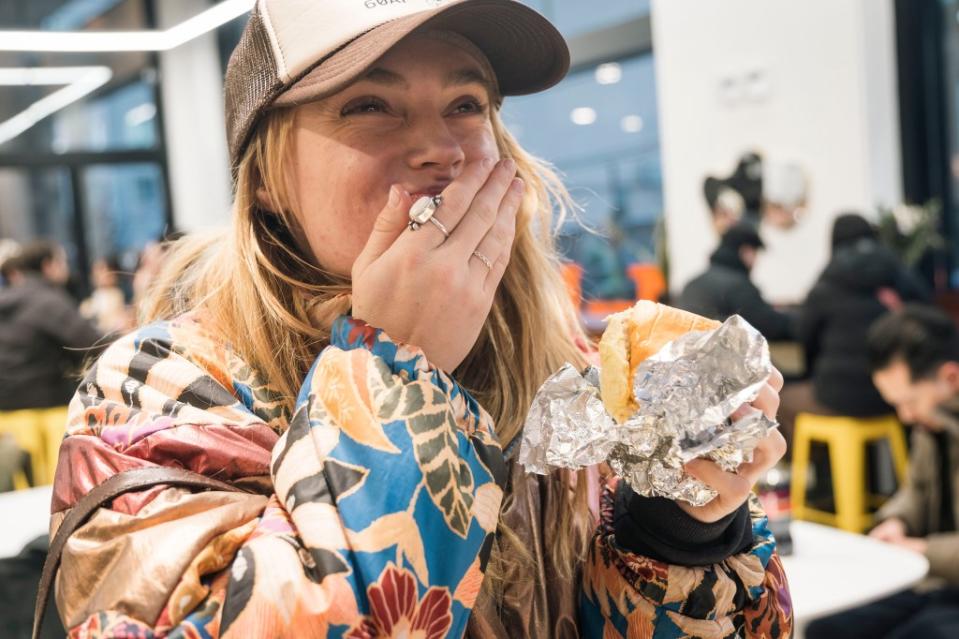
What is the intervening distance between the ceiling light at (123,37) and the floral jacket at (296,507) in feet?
23.9

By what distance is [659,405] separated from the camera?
879mm

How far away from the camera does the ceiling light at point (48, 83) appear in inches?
370

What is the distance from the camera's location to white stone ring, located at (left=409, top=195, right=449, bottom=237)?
0.89 m

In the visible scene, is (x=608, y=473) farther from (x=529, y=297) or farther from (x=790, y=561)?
(x=790, y=561)

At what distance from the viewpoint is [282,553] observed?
0.77 metres

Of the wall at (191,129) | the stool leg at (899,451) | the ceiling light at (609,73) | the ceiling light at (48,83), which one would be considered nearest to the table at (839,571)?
the stool leg at (899,451)

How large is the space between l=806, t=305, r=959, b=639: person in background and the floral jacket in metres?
2.03

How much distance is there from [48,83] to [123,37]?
3.08 feet

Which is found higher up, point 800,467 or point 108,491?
point 108,491

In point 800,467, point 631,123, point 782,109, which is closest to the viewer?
point 800,467

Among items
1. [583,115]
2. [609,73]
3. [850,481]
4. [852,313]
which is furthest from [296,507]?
[583,115]

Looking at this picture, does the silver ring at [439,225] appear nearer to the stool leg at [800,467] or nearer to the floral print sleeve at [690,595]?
the floral print sleeve at [690,595]

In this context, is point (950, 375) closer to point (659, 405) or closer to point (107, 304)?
point (659, 405)

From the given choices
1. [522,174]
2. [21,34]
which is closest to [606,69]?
[21,34]
